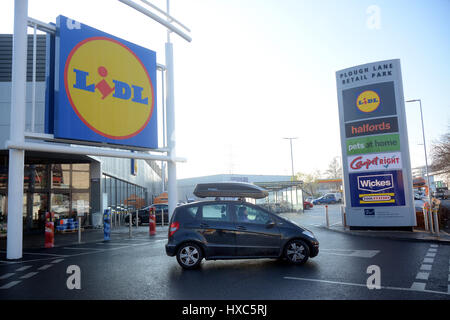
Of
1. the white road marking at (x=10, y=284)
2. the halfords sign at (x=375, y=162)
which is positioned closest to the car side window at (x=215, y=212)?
the white road marking at (x=10, y=284)

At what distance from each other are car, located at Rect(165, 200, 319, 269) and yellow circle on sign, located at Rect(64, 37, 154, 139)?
6676 mm

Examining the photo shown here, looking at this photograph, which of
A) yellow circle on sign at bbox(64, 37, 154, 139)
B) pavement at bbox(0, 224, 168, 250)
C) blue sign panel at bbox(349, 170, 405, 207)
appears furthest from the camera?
blue sign panel at bbox(349, 170, 405, 207)

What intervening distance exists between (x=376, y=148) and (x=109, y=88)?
446 inches

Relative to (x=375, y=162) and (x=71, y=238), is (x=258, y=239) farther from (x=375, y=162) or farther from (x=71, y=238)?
(x=71, y=238)

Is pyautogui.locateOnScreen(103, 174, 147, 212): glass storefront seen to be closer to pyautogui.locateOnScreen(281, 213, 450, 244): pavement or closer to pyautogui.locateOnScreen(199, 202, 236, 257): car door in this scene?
pyautogui.locateOnScreen(281, 213, 450, 244): pavement

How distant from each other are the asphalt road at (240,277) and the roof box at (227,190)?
2266mm

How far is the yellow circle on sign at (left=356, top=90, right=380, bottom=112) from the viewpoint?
14820 millimetres

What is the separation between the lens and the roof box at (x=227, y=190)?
10.7 meters

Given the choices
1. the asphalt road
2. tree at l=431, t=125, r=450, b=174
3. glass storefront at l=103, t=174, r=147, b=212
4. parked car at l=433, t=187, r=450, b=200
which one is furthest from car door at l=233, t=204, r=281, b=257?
parked car at l=433, t=187, r=450, b=200

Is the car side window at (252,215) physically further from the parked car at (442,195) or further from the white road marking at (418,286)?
the parked car at (442,195)

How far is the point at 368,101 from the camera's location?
14953mm

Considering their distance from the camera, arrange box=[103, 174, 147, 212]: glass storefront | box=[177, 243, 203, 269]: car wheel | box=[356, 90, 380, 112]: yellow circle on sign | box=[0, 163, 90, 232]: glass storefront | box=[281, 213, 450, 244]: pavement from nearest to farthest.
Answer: box=[177, 243, 203, 269]: car wheel < box=[281, 213, 450, 244]: pavement < box=[356, 90, 380, 112]: yellow circle on sign < box=[0, 163, 90, 232]: glass storefront < box=[103, 174, 147, 212]: glass storefront
